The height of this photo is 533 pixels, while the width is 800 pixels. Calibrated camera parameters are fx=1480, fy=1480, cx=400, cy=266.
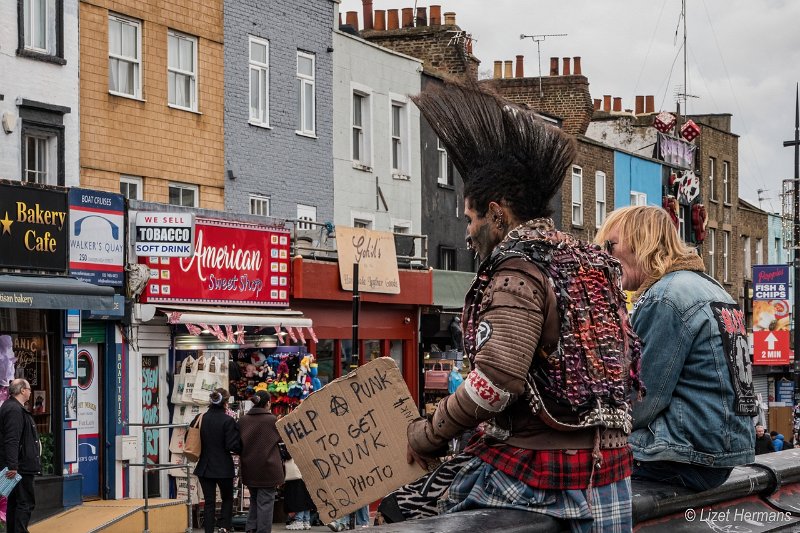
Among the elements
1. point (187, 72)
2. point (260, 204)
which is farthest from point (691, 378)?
point (260, 204)

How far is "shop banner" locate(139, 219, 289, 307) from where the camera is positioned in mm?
24078

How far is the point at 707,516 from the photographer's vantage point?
6.46 meters

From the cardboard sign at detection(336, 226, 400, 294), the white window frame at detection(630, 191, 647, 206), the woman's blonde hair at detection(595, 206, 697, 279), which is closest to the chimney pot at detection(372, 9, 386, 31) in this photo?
the cardboard sign at detection(336, 226, 400, 294)

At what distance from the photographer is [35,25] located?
909 inches

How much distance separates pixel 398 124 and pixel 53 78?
11967mm

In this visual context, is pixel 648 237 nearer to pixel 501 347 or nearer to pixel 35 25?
pixel 501 347

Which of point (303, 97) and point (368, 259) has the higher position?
point (303, 97)

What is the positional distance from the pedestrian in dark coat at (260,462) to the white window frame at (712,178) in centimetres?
3935

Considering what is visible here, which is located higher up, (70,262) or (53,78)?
(53,78)

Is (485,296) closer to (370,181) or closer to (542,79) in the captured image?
(370,181)

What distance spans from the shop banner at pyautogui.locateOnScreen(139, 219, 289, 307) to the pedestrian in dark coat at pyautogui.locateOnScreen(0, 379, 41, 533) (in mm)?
6553

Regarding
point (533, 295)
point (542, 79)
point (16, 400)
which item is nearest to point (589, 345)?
point (533, 295)

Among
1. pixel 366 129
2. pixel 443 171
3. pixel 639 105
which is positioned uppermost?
pixel 639 105

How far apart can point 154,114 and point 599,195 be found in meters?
21.8
